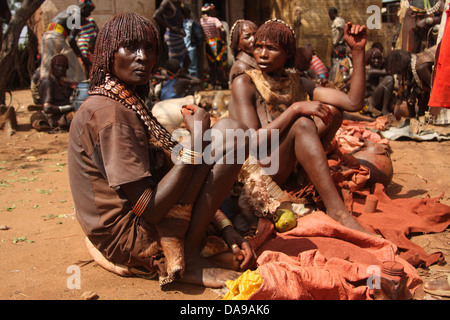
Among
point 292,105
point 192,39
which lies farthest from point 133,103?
point 192,39

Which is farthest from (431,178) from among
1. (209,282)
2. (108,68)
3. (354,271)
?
(108,68)

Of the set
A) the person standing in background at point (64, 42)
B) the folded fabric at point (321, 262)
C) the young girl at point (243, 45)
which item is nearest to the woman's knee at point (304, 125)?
the folded fabric at point (321, 262)

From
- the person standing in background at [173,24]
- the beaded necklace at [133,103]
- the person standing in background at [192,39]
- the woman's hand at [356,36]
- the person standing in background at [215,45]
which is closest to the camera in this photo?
the beaded necklace at [133,103]

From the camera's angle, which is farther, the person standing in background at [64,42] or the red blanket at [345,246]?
the person standing in background at [64,42]

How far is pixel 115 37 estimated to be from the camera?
210 centimetres

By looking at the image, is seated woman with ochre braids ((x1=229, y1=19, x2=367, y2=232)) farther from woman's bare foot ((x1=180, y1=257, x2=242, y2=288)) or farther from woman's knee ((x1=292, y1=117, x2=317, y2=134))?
woman's bare foot ((x1=180, y1=257, x2=242, y2=288))

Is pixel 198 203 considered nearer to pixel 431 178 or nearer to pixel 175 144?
pixel 175 144

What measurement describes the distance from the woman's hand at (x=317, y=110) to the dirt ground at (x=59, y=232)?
108 cm

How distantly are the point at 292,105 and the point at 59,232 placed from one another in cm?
196

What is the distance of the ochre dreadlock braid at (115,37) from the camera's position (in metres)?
2.10

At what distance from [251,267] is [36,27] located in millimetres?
11861

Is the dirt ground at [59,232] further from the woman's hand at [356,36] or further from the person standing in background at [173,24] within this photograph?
the person standing in background at [173,24]

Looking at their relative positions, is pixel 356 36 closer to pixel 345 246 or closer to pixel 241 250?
pixel 345 246

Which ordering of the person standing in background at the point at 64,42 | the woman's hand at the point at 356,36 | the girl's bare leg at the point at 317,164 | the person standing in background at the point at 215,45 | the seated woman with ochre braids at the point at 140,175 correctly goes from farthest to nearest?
the person standing in background at the point at 215,45 < the person standing in background at the point at 64,42 < the woman's hand at the point at 356,36 < the girl's bare leg at the point at 317,164 < the seated woman with ochre braids at the point at 140,175
